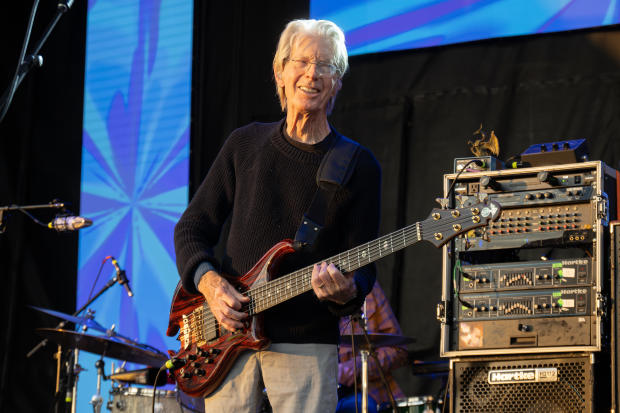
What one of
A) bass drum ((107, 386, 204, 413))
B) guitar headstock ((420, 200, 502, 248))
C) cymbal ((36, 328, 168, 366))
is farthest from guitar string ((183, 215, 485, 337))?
cymbal ((36, 328, 168, 366))

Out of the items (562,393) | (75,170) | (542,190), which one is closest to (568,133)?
(542,190)

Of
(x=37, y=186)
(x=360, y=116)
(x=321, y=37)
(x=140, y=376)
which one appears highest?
(x=360, y=116)

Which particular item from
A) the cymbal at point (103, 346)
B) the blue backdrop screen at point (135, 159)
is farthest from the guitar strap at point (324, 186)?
the blue backdrop screen at point (135, 159)

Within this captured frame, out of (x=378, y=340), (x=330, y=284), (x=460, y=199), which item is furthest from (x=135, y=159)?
(x=330, y=284)

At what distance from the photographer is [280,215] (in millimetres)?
2682

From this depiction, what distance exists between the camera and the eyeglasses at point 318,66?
2.72 meters

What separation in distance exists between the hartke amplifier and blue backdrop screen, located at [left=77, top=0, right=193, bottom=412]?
2.93 m

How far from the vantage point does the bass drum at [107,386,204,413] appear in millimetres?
4652

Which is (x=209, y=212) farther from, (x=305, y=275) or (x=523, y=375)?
(x=523, y=375)

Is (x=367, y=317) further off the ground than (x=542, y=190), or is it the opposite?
(x=542, y=190)

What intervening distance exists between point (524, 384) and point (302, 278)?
1363mm

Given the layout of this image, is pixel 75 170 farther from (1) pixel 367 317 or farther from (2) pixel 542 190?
(2) pixel 542 190

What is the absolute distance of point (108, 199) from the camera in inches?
249

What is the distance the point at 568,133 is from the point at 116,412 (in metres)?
3.28
